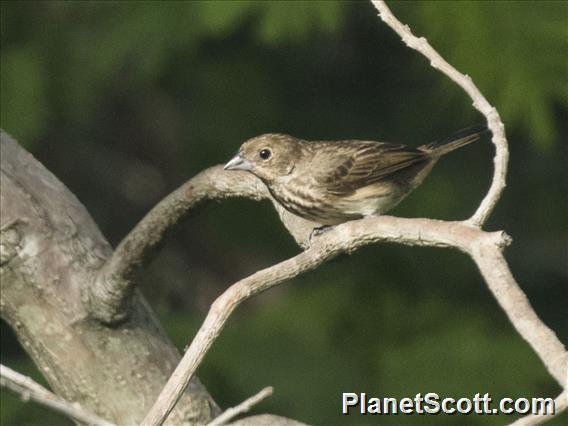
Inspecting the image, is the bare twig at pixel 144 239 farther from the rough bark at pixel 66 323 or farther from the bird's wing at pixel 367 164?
the bird's wing at pixel 367 164

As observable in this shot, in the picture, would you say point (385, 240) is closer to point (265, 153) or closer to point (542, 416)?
point (542, 416)

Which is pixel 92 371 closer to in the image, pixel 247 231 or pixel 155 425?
pixel 155 425

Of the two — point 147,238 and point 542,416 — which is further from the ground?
point 147,238

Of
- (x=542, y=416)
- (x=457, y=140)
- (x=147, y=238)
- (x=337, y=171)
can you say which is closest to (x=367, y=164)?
(x=337, y=171)

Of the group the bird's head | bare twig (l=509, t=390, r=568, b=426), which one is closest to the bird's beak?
the bird's head

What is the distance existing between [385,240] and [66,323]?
1332 mm

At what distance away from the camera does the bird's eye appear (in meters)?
5.05

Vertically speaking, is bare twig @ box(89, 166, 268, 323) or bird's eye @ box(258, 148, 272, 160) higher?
bird's eye @ box(258, 148, 272, 160)

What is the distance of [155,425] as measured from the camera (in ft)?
9.93

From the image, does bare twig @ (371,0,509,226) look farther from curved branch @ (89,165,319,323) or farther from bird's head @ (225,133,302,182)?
bird's head @ (225,133,302,182)

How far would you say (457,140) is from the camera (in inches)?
207

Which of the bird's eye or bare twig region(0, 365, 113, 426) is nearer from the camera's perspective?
bare twig region(0, 365, 113, 426)

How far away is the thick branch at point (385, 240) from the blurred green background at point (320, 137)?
2.20 metres

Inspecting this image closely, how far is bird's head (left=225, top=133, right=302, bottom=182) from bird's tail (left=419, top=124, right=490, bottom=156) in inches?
23.4
